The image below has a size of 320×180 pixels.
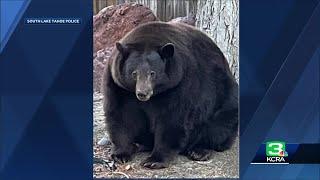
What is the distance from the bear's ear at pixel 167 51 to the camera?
3.76 m

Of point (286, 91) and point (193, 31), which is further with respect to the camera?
point (193, 31)

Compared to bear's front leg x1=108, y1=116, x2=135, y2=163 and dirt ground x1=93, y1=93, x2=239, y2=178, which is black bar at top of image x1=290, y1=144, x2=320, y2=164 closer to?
dirt ground x1=93, y1=93, x2=239, y2=178

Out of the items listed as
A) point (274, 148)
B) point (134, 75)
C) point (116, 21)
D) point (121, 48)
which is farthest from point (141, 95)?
point (274, 148)

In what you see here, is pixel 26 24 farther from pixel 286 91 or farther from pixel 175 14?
pixel 286 91

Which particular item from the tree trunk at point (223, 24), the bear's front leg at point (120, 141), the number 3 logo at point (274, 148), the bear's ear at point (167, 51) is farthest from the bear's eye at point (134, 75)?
the number 3 logo at point (274, 148)

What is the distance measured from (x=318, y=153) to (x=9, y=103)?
1.94 m

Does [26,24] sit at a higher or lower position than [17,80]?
higher

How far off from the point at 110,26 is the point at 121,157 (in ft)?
2.78

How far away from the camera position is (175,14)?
380 centimetres

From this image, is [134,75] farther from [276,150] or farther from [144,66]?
[276,150]

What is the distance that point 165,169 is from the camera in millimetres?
3812

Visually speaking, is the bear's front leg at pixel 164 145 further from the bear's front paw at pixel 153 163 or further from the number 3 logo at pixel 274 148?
the number 3 logo at pixel 274 148

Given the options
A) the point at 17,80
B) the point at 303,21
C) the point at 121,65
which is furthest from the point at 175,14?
the point at 17,80

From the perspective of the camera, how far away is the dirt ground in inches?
148
